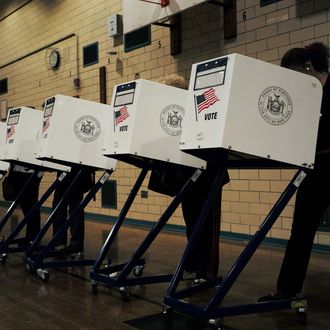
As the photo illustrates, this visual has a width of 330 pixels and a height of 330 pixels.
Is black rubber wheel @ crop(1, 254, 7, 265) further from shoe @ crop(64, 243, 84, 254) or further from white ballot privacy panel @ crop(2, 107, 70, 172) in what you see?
white ballot privacy panel @ crop(2, 107, 70, 172)

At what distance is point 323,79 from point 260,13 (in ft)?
8.34

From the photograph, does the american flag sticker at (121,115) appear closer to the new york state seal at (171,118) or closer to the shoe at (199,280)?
the new york state seal at (171,118)

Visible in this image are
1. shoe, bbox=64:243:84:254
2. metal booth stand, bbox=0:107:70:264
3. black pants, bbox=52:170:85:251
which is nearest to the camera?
shoe, bbox=64:243:84:254

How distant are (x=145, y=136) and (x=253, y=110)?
2.72 ft

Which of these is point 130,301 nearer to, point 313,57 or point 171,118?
point 171,118

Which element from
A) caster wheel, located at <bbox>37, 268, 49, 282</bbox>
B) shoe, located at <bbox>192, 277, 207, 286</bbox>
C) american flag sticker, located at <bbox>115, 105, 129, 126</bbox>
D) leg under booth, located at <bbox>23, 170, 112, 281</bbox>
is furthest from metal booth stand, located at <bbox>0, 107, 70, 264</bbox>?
shoe, located at <bbox>192, 277, 207, 286</bbox>

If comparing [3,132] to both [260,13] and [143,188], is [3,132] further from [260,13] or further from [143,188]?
[260,13]

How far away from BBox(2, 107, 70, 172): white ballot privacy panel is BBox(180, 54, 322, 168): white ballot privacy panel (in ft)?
6.62

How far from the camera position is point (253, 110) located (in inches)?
81.5

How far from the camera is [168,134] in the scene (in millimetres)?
2820

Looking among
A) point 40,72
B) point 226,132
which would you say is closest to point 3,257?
Result: point 226,132

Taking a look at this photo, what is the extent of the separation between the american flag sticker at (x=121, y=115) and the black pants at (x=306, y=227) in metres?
1.08

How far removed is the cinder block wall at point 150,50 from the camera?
447 cm

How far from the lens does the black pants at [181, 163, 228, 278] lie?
112 inches
